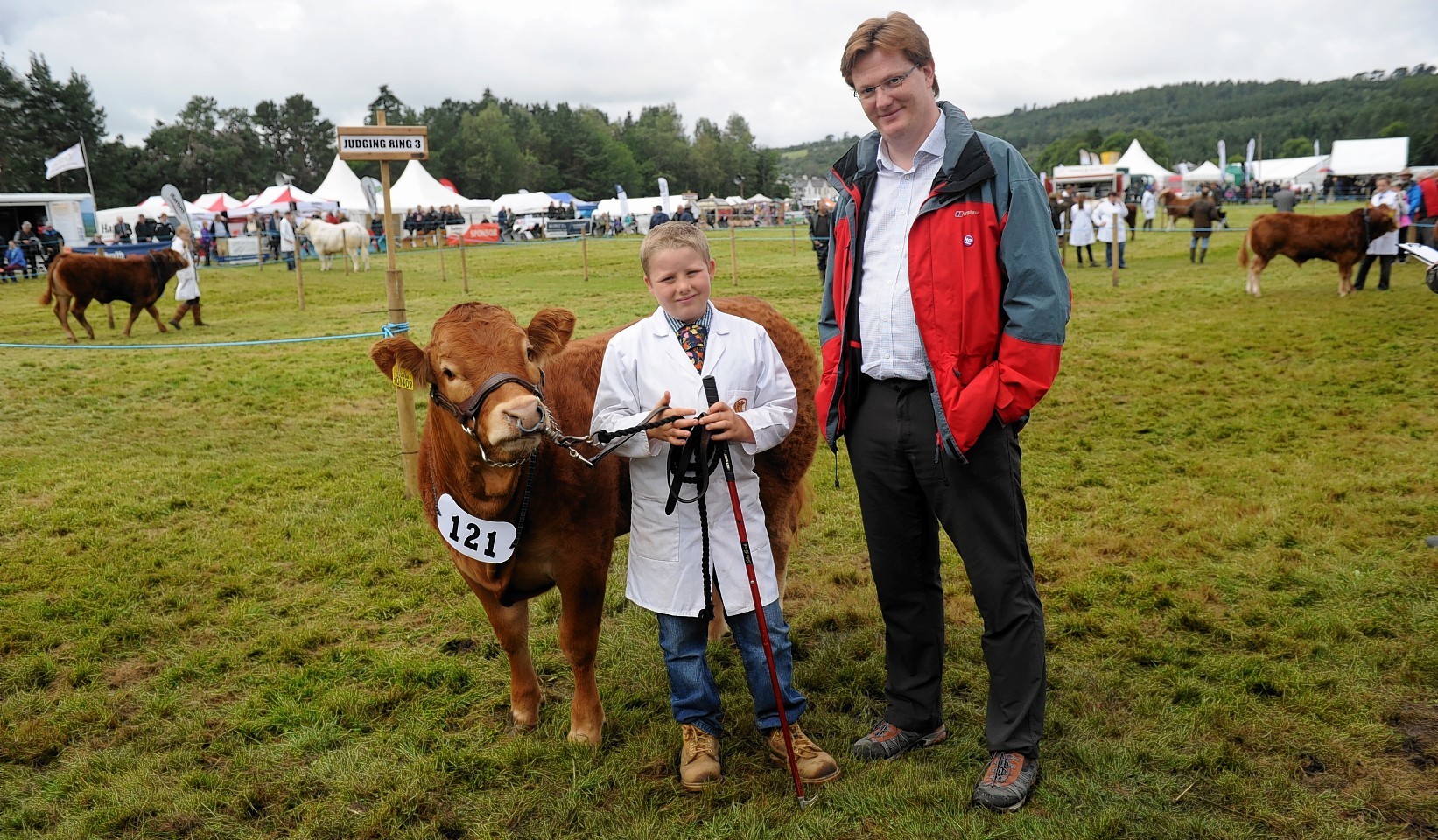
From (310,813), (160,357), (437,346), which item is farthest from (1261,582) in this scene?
(160,357)

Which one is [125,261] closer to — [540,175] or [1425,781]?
[1425,781]

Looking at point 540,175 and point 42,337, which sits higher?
point 540,175

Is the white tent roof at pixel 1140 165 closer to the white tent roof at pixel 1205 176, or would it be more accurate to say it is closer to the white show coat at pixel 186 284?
the white tent roof at pixel 1205 176

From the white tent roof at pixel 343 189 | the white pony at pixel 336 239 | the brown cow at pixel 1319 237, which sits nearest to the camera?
the brown cow at pixel 1319 237

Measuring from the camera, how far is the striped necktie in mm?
2879

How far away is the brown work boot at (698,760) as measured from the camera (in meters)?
2.99

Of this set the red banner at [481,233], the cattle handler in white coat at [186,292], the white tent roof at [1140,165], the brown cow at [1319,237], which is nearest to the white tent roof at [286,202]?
the red banner at [481,233]

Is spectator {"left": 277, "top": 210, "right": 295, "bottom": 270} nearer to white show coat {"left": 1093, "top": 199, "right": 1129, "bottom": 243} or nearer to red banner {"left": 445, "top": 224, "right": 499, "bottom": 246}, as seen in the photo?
red banner {"left": 445, "top": 224, "right": 499, "bottom": 246}

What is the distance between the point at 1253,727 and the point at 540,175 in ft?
301

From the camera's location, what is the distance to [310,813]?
293cm

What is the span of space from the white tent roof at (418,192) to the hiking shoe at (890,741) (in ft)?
125

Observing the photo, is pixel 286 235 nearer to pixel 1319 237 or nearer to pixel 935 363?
pixel 1319 237

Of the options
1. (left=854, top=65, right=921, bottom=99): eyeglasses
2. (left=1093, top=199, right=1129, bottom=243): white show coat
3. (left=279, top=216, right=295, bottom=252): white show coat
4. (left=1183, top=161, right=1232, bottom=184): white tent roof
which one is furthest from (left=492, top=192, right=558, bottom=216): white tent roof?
(left=854, top=65, right=921, bottom=99): eyeglasses

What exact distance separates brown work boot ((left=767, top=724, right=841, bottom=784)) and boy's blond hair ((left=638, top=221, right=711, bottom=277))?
168 centimetres
